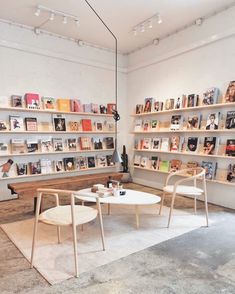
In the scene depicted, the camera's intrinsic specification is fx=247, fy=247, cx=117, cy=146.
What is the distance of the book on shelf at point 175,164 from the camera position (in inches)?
182

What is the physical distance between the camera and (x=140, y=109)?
5.40 metres

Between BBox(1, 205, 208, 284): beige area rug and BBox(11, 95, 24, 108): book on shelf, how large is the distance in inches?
81.6

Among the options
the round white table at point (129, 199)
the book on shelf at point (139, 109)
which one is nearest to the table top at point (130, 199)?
the round white table at point (129, 199)

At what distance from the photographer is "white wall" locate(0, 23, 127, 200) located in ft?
14.1

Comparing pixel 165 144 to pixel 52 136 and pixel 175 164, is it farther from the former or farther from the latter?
pixel 52 136

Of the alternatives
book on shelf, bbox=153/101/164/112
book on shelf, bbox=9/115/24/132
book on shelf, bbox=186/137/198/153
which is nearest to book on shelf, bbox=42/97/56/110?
book on shelf, bbox=9/115/24/132

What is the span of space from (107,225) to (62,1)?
324 cm

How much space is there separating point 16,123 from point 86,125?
141 centimetres

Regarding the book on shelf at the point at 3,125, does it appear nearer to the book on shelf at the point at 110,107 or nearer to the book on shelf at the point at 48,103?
the book on shelf at the point at 48,103

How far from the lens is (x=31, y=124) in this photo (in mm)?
4473

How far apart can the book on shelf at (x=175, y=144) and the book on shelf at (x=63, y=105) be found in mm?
2129

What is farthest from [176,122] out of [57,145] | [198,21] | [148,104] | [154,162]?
[57,145]

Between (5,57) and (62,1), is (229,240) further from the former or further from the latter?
(5,57)

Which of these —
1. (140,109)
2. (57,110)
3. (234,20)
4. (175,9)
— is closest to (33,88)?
(57,110)
